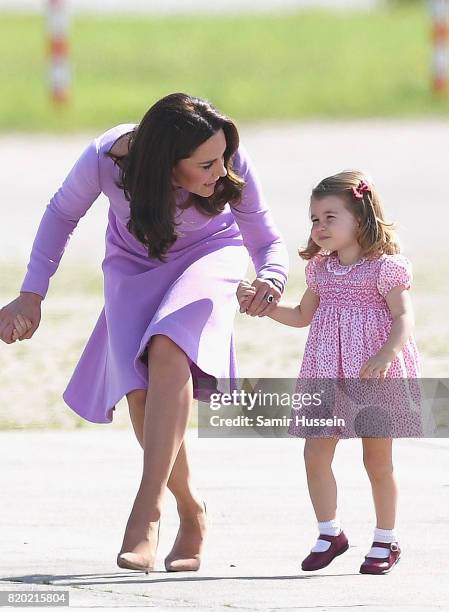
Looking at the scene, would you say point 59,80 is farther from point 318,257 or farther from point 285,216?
point 318,257

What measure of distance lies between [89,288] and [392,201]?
12.5 ft

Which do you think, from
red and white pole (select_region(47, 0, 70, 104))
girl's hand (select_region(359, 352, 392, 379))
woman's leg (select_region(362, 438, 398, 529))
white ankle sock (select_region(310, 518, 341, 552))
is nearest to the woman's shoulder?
girl's hand (select_region(359, 352, 392, 379))

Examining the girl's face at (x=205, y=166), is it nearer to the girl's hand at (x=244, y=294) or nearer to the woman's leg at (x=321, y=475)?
the girl's hand at (x=244, y=294)

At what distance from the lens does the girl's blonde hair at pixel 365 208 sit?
461cm

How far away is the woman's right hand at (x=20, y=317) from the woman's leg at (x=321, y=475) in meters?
0.86

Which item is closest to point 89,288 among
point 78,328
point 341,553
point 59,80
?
point 78,328

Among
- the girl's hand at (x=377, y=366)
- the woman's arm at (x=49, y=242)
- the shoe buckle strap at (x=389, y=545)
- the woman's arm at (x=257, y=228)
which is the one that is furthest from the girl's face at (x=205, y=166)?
the shoe buckle strap at (x=389, y=545)

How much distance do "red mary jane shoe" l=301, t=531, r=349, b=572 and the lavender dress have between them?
506mm

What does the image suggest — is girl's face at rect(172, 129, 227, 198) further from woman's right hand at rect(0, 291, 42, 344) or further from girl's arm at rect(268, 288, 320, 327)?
woman's right hand at rect(0, 291, 42, 344)

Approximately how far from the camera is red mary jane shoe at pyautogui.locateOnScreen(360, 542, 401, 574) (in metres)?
4.50

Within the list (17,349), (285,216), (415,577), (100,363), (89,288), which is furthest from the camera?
(285,216)

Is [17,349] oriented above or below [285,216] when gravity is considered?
below

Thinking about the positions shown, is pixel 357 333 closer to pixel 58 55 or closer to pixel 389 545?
pixel 389 545

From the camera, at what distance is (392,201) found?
1301 cm
